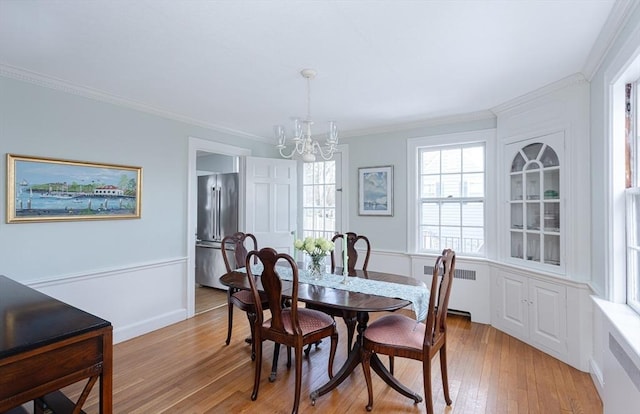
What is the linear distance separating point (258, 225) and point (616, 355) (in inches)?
152

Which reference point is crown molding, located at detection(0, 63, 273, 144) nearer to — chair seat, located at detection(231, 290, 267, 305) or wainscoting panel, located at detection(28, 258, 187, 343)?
wainscoting panel, located at detection(28, 258, 187, 343)

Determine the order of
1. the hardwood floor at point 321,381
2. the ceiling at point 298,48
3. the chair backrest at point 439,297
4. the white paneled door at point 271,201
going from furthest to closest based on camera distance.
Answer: the white paneled door at point 271,201, the hardwood floor at point 321,381, the chair backrest at point 439,297, the ceiling at point 298,48

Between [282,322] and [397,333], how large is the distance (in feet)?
2.63

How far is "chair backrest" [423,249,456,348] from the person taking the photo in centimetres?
195

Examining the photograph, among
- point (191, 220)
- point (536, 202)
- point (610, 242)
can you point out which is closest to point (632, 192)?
point (610, 242)

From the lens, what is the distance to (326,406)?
2.19 m

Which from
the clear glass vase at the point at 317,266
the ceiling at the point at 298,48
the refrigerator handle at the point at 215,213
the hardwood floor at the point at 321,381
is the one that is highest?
the ceiling at the point at 298,48

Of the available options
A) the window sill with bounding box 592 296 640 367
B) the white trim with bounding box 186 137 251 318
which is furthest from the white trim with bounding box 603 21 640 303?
the white trim with bounding box 186 137 251 318

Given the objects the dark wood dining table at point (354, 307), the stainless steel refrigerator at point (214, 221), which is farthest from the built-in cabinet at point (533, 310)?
the stainless steel refrigerator at point (214, 221)

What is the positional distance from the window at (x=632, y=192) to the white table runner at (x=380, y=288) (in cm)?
123

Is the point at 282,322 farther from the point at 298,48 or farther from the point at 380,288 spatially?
the point at 298,48

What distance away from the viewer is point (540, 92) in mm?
3002

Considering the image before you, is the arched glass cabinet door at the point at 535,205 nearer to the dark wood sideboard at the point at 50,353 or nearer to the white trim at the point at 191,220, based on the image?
the dark wood sideboard at the point at 50,353

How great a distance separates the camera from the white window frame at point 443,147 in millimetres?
3705
